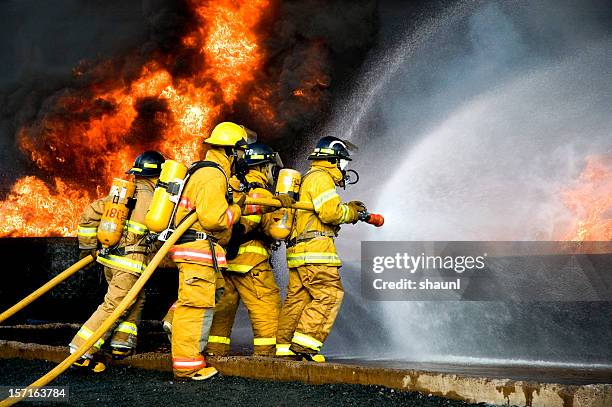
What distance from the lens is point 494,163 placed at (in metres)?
13.3

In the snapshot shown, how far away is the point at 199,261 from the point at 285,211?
1456 mm

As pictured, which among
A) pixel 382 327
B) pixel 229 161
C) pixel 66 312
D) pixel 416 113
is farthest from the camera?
pixel 416 113

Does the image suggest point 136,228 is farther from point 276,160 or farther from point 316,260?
point 316,260

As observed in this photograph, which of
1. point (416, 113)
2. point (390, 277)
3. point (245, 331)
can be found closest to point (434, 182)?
point (390, 277)

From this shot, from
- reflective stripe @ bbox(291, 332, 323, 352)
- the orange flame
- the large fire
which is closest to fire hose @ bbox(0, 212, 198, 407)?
reflective stripe @ bbox(291, 332, 323, 352)

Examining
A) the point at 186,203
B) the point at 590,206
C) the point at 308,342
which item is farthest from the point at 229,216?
the point at 590,206

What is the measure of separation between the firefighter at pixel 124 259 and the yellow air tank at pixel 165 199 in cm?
98

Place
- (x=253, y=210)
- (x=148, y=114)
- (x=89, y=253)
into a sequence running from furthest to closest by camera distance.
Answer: (x=148, y=114), (x=89, y=253), (x=253, y=210)

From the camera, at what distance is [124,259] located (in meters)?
6.93

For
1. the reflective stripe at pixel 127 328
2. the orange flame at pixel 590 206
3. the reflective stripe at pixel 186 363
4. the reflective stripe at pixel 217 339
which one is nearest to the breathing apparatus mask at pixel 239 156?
the reflective stripe at pixel 217 339

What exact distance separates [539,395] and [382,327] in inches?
222

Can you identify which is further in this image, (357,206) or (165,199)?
(357,206)

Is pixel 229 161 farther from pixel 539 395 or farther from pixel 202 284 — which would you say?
pixel 539 395

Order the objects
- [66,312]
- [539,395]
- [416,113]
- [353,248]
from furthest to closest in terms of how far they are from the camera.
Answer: [416,113], [353,248], [66,312], [539,395]
